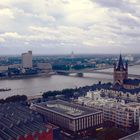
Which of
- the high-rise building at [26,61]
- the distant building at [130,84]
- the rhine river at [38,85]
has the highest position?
the high-rise building at [26,61]

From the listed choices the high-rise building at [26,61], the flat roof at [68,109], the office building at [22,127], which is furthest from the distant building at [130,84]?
→ the high-rise building at [26,61]

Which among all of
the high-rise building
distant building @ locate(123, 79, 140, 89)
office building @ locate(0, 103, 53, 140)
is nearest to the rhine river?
distant building @ locate(123, 79, 140, 89)

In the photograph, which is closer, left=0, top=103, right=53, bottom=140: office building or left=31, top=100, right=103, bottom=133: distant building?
left=0, top=103, right=53, bottom=140: office building

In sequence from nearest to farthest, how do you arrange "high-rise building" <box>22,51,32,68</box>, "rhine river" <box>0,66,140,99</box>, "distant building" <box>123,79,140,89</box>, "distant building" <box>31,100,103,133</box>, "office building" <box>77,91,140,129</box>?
"distant building" <box>31,100,103,133</box> → "office building" <box>77,91,140,129</box> → "distant building" <box>123,79,140,89</box> → "rhine river" <box>0,66,140,99</box> → "high-rise building" <box>22,51,32,68</box>

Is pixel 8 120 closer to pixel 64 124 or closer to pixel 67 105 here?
pixel 64 124

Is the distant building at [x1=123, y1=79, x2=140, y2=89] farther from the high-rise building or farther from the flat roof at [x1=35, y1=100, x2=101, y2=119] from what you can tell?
the high-rise building

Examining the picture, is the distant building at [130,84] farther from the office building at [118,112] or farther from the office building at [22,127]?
the office building at [22,127]

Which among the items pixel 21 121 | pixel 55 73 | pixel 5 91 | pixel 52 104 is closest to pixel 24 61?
pixel 55 73

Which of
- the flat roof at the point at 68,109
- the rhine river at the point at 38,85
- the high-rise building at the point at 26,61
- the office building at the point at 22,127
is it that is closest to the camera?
the office building at the point at 22,127

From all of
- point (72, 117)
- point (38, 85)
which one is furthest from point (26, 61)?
point (72, 117)
